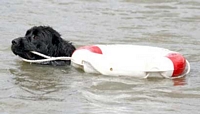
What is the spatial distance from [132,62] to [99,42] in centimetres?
227

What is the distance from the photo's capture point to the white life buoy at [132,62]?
784 cm

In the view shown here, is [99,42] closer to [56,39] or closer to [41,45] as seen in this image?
[56,39]

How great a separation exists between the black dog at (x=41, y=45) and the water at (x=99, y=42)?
185 mm

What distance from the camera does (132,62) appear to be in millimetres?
7867

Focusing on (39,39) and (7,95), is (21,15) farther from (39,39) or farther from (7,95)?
(7,95)

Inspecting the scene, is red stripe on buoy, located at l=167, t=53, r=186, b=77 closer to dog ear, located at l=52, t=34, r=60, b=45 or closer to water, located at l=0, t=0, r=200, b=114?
water, located at l=0, t=0, r=200, b=114

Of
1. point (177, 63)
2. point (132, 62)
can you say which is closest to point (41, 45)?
point (132, 62)

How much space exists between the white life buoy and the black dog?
25.1 inches

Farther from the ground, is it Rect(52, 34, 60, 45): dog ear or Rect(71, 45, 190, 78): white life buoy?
Rect(52, 34, 60, 45): dog ear

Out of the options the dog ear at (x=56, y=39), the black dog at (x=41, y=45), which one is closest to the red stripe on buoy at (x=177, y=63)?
the black dog at (x=41, y=45)

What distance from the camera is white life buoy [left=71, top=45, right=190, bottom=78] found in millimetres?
7836

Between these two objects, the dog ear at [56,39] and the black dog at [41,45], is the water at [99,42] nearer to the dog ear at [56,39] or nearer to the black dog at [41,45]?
the black dog at [41,45]

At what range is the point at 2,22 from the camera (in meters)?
11.4

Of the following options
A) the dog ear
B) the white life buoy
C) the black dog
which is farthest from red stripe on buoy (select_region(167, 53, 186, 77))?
the dog ear
